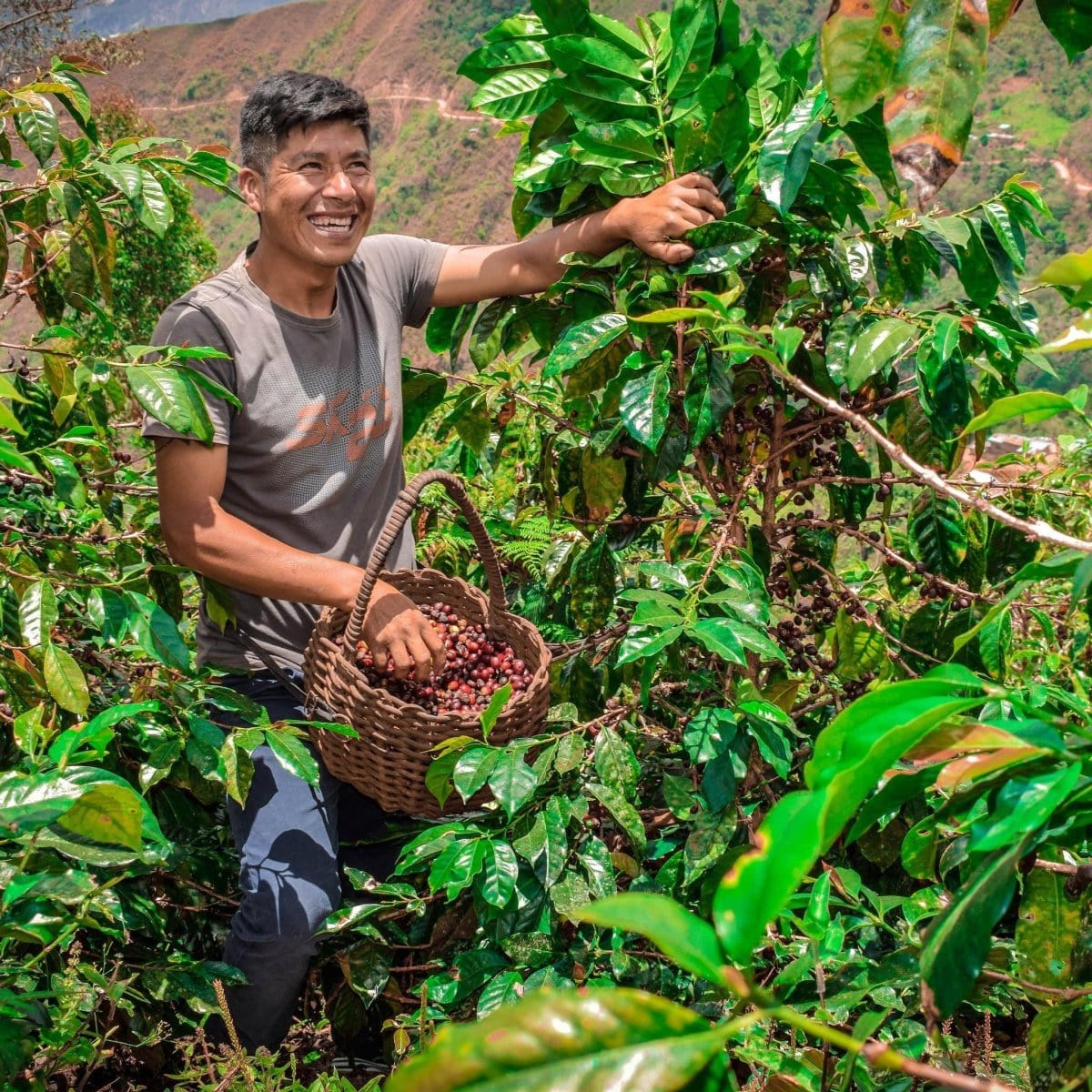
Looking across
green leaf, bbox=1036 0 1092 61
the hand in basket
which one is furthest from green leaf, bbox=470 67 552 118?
green leaf, bbox=1036 0 1092 61

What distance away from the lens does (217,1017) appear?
1.79 meters

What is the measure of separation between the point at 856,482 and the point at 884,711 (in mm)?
1175

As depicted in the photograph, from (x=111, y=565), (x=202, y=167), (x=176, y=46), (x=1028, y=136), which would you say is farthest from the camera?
(x=176, y=46)

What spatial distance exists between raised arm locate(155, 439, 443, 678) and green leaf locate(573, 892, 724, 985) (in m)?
1.30

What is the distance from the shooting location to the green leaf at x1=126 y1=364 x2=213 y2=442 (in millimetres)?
1463

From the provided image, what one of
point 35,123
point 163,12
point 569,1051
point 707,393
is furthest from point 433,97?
point 569,1051

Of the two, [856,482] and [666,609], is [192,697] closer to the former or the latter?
[666,609]

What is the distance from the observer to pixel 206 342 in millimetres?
1849

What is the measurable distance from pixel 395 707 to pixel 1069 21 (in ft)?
3.91

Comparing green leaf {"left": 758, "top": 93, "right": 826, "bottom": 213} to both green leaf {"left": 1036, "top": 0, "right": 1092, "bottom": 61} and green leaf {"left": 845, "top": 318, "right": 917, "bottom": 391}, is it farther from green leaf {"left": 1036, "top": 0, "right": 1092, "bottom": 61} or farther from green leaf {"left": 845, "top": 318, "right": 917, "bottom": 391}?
green leaf {"left": 1036, "top": 0, "right": 1092, "bottom": 61}

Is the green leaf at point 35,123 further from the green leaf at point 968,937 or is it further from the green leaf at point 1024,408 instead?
the green leaf at point 968,937

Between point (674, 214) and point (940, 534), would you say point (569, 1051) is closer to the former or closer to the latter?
point (674, 214)

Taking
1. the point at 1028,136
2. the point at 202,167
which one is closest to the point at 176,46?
the point at 1028,136

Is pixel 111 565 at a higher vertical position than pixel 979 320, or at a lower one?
lower
